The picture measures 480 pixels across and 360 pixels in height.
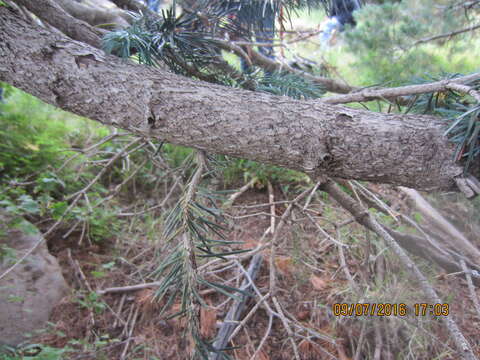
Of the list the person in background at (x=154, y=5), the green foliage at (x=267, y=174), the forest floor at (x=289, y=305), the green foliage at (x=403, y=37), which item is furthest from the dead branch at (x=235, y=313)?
the green foliage at (x=403, y=37)

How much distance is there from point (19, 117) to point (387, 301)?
2.11m

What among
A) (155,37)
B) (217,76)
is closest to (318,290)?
(217,76)

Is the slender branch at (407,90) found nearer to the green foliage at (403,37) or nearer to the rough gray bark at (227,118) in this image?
the rough gray bark at (227,118)

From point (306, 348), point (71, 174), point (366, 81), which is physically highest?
point (366, 81)

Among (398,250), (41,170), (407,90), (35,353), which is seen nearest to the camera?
(407,90)

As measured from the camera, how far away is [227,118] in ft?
1.96

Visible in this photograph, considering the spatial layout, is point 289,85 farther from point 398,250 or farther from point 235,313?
point 235,313

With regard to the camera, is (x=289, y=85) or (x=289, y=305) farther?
(x=289, y=305)

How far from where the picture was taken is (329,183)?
0.93m

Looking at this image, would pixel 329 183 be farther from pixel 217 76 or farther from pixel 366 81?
pixel 366 81

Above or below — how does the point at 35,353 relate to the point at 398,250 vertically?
below

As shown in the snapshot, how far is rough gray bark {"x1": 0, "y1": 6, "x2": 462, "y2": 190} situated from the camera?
0.58 meters

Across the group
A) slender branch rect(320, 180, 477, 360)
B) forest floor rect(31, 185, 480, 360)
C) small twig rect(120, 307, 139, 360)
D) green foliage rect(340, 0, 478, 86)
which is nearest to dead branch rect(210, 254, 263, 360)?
forest floor rect(31, 185, 480, 360)
